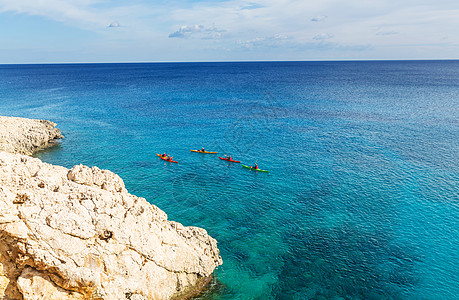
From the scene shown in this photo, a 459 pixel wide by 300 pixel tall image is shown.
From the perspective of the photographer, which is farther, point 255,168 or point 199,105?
point 199,105

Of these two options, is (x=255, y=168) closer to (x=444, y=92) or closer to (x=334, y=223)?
(x=334, y=223)

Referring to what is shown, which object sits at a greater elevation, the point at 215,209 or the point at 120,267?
the point at 120,267

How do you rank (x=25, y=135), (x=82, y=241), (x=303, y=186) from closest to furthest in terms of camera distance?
(x=82, y=241), (x=303, y=186), (x=25, y=135)

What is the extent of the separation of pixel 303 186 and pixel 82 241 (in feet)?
107

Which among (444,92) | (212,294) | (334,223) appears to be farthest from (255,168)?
(444,92)

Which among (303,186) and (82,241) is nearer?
(82,241)

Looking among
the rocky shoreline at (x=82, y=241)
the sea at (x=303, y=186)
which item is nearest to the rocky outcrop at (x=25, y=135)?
the sea at (x=303, y=186)

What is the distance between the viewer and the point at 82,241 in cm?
1923

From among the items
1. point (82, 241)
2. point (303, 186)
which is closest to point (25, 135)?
point (82, 241)

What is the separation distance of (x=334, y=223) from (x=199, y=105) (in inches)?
3122

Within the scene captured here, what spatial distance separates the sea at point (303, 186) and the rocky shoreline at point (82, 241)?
531 cm

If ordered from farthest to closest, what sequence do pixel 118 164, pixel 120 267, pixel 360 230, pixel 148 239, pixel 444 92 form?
pixel 444 92, pixel 118 164, pixel 360 230, pixel 148 239, pixel 120 267

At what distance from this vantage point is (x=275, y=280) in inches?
1062

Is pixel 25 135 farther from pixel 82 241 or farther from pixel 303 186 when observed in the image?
pixel 303 186
